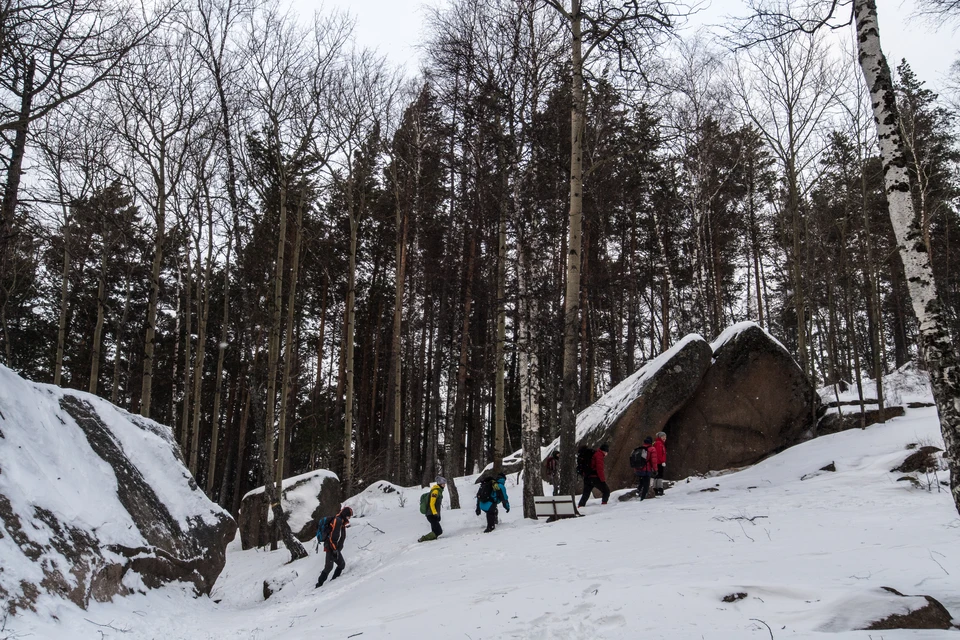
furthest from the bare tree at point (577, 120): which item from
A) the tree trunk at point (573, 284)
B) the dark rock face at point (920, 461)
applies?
the dark rock face at point (920, 461)

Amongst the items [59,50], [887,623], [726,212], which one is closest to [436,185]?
[726,212]

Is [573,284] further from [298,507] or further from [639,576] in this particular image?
[298,507]

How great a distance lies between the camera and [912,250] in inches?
230

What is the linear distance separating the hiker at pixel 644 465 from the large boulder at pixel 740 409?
297 centimetres

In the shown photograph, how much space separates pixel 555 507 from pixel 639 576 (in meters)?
4.99

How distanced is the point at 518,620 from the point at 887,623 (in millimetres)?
2628

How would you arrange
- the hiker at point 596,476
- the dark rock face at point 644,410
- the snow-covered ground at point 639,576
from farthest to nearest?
the dark rock face at point 644,410, the hiker at point 596,476, the snow-covered ground at point 639,576

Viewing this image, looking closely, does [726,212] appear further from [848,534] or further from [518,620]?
[518,620]

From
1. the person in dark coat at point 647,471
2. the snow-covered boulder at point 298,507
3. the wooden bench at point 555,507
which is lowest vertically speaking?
the snow-covered boulder at point 298,507

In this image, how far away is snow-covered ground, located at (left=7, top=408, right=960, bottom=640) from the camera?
4246 mm

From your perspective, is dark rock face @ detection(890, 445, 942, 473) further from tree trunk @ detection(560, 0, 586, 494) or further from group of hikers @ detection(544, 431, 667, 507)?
tree trunk @ detection(560, 0, 586, 494)

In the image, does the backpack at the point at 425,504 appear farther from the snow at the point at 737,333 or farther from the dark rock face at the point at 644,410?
the snow at the point at 737,333

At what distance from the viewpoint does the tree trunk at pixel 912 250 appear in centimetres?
539

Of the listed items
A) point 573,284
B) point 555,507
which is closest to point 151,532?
point 555,507
